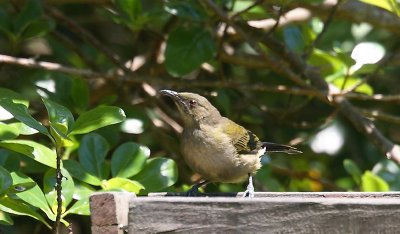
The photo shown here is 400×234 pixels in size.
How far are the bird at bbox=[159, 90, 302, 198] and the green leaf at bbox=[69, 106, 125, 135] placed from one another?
87 cm

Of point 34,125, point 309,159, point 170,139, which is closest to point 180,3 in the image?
point 170,139

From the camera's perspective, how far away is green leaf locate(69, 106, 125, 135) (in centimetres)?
245

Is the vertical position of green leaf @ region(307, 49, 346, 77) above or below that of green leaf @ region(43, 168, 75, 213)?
above

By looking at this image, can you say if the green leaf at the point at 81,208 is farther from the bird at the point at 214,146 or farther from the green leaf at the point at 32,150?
the bird at the point at 214,146

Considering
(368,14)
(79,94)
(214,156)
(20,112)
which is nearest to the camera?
(20,112)

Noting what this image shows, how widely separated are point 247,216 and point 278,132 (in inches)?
136

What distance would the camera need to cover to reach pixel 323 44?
5137mm

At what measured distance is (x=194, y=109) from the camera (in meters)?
3.79

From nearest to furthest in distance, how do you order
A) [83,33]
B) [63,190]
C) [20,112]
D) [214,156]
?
[20,112]
[63,190]
[214,156]
[83,33]

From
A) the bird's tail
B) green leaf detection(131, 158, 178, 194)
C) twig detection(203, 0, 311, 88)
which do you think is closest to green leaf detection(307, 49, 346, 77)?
twig detection(203, 0, 311, 88)

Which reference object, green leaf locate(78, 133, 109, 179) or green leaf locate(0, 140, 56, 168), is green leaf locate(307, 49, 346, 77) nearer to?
green leaf locate(78, 133, 109, 179)

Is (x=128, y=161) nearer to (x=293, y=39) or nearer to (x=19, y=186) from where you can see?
(x=19, y=186)

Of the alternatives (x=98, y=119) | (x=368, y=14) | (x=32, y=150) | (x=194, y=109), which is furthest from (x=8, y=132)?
(x=368, y=14)

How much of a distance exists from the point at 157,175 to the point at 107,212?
3.73 feet
